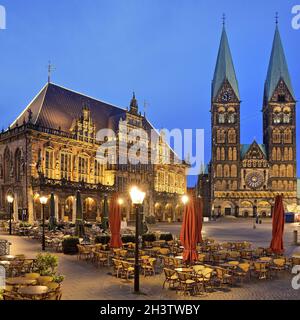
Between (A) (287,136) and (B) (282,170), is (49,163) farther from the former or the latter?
(A) (287,136)

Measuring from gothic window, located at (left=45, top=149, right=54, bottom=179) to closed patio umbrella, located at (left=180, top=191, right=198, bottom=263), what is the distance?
1410 inches

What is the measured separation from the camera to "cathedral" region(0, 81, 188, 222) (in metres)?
48.4

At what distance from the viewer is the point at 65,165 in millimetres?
53219

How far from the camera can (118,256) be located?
19469mm

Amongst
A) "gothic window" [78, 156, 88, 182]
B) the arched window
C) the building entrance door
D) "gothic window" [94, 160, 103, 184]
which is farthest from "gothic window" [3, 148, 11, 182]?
the arched window

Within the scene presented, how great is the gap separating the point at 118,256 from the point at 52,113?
128 ft

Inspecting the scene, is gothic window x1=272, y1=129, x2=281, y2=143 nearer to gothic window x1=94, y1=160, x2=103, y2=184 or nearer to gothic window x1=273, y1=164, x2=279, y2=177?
gothic window x1=273, y1=164, x2=279, y2=177

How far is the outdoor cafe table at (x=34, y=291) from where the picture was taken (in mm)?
10758

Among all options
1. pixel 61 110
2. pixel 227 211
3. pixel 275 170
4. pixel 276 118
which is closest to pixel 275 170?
pixel 275 170

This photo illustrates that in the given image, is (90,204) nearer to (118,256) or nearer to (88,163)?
(88,163)

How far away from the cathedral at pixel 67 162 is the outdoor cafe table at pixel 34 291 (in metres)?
28.5

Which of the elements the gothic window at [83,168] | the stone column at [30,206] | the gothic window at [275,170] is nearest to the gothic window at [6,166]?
the stone column at [30,206]

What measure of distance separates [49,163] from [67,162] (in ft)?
10.6
